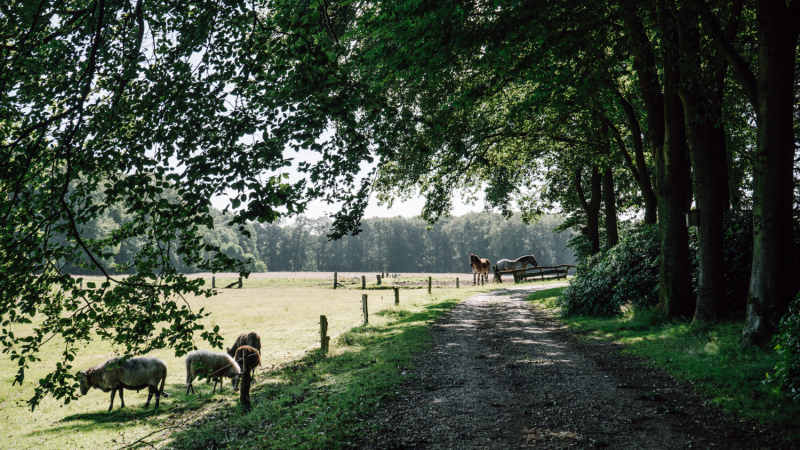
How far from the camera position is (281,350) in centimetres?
1677

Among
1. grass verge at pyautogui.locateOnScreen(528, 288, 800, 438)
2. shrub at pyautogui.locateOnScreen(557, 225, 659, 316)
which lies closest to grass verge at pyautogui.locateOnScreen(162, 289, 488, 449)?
grass verge at pyautogui.locateOnScreen(528, 288, 800, 438)

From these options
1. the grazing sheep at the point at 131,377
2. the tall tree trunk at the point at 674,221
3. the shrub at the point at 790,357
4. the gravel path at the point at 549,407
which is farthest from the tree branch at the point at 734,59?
the grazing sheep at the point at 131,377

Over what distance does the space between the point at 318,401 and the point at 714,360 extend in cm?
713

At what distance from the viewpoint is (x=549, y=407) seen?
22.0 feet

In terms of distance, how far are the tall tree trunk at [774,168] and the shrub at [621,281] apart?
18.0 ft

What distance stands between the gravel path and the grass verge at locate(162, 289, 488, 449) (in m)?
0.46

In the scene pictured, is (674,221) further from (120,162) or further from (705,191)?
(120,162)

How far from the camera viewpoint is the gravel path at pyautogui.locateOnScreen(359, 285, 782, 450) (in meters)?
5.50

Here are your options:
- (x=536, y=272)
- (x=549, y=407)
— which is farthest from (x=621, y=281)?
(x=536, y=272)

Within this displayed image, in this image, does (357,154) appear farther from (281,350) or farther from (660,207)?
(281,350)

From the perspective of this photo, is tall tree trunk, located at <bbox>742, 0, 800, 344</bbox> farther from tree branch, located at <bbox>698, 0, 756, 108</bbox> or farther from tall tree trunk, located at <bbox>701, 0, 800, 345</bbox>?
tree branch, located at <bbox>698, 0, 756, 108</bbox>

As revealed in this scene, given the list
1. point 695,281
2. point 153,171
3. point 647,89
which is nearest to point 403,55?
point 153,171

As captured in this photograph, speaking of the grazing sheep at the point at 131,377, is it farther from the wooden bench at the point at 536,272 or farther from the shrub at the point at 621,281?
the wooden bench at the point at 536,272

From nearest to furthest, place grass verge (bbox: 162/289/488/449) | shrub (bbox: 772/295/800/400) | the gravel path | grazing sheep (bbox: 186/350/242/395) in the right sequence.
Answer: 1. the gravel path
2. shrub (bbox: 772/295/800/400)
3. grass verge (bbox: 162/289/488/449)
4. grazing sheep (bbox: 186/350/242/395)
